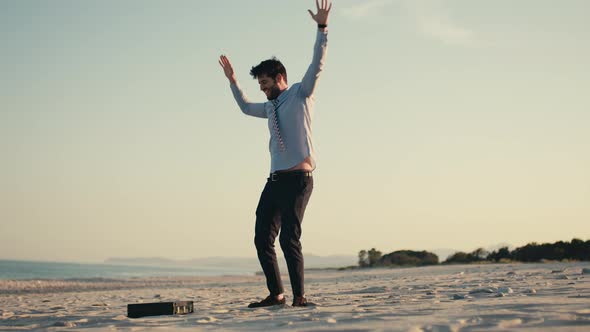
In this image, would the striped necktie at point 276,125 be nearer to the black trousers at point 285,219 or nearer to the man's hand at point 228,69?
the black trousers at point 285,219

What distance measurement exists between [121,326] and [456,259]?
1858 centimetres

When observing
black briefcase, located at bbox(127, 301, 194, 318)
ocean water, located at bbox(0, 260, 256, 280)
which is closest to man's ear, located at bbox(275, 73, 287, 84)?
black briefcase, located at bbox(127, 301, 194, 318)

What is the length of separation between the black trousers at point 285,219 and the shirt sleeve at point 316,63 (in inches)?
28.9

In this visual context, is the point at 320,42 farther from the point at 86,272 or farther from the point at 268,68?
the point at 86,272

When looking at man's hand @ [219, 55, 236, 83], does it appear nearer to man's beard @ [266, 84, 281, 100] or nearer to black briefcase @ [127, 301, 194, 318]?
man's beard @ [266, 84, 281, 100]

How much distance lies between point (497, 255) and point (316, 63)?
54.8 feet

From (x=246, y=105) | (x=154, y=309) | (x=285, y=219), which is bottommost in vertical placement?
(x=154, y=309)

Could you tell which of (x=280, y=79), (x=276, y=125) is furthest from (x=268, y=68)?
(x=276, y=125)

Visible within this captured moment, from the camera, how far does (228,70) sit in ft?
19.1

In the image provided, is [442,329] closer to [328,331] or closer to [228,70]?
[328,331]

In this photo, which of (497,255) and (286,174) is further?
(497,255)

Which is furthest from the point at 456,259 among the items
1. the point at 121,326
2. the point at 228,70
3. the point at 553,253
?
the point at 121,326

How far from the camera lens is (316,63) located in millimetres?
4832

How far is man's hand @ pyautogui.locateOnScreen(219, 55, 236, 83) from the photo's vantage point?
19.0 feet
